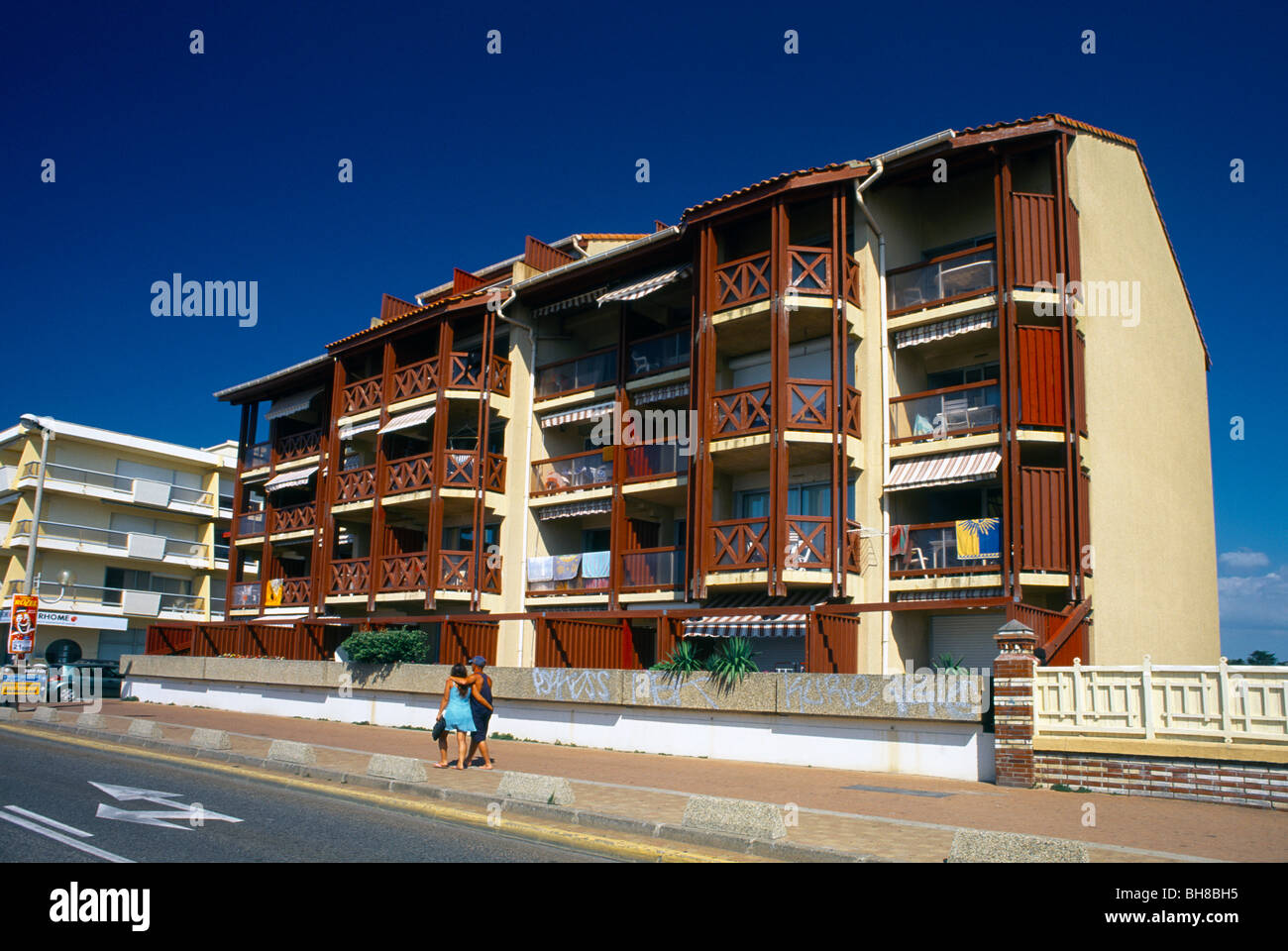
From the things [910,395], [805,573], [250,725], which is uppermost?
[910,395]

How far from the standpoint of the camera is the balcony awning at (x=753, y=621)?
60.6ft

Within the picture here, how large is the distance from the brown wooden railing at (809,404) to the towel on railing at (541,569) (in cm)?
853

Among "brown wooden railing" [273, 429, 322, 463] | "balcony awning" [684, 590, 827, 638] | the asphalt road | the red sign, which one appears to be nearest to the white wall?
"balcony awning" [684, 590, 827, 638]

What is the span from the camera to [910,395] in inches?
821

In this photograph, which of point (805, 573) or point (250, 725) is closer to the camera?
point (805, 573)

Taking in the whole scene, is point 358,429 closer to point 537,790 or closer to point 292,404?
point 292,404

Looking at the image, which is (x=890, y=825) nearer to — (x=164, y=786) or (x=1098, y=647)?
(x=164, y=786)

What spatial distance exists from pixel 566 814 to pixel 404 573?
18065 mm

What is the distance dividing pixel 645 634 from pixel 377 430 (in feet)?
34.1

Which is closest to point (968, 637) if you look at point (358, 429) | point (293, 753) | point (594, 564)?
point (594, 564)

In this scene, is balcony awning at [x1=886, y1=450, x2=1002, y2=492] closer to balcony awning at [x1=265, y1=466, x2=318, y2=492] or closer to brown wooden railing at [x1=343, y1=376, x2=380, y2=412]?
brown wooden railing at [x1=343, y1=376, x2=380, y2=412]

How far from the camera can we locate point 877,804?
1198 cm
